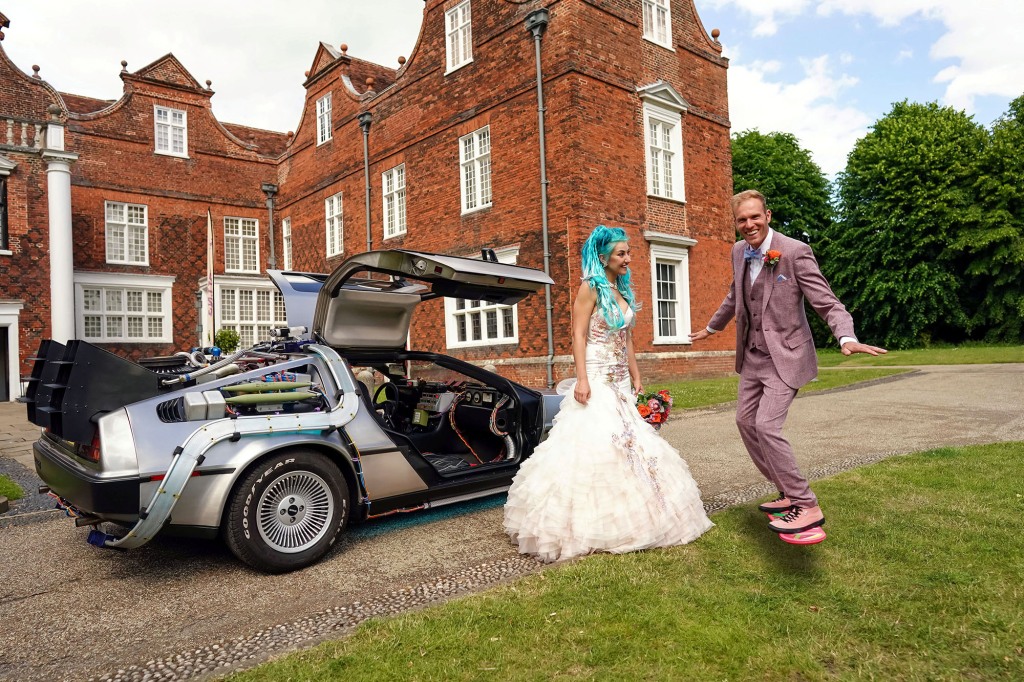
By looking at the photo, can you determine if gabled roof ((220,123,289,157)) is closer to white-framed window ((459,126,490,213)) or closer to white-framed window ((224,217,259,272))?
white-framed window ((224,217,259,272))

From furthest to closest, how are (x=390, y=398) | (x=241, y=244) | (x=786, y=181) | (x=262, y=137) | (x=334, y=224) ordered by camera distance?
1. (x=786, y=181)
2. (x=262, y=137)
3. (x=241, y=244)
4. (x=334, y=224)
5. (x=390, y=398)

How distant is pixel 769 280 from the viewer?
3863mm

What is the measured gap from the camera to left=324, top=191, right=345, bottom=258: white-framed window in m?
23.1

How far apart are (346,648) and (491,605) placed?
2.44ft

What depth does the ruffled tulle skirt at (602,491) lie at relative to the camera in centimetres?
412

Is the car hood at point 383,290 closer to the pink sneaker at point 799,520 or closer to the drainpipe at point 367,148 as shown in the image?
the pink sneaker at point 799,520

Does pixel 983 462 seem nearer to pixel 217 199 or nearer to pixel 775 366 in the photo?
pixel 775 366

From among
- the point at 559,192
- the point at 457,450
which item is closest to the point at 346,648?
the point at 457,450

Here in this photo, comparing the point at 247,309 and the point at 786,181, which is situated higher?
the point at 786,181

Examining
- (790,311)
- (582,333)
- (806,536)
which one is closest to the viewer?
(806,536)

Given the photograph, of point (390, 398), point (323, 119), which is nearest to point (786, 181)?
point (323, 119)

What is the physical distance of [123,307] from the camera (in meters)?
24.0

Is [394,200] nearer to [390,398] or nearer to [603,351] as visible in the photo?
[390,398]

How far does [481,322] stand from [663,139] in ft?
21.2
